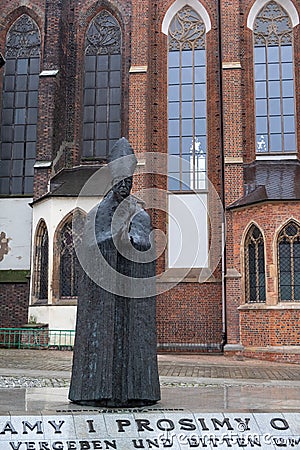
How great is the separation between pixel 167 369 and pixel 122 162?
28.9 feet

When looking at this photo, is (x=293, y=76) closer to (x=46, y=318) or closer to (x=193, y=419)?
(x=46, y=318)

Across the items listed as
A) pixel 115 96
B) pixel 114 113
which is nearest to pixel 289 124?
pixel 114 113

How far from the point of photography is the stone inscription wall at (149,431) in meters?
4.45

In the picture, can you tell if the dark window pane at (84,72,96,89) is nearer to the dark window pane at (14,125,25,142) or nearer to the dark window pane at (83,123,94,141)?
the dark window pane at (83,123,94,141)

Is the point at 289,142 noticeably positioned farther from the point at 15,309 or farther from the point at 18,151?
the point at 15,309

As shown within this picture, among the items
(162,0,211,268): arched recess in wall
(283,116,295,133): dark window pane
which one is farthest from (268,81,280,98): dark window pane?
(162,0,211,268): arched recess in wall

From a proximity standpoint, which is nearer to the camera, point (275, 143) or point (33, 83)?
point (275, 143)

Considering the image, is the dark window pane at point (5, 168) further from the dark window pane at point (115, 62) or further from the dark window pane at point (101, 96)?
the dark window pane at point (115, 62)

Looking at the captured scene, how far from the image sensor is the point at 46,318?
20.8 meters

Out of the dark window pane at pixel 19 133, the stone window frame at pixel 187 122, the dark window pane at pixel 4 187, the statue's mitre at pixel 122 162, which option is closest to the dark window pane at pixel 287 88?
the stone window frame at pixel 187 122

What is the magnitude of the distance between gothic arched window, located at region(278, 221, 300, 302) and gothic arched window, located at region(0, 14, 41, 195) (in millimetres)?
10440

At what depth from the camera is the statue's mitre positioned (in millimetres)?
5867

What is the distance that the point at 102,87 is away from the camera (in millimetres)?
24891

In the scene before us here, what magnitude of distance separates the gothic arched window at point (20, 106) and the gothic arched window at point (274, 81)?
8.88 meters
